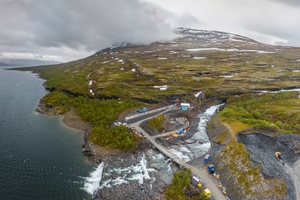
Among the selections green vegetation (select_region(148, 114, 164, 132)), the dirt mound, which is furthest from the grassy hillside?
green vegetation (select_region(148, 114, 164, 132))

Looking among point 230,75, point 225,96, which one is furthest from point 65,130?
point 230,75

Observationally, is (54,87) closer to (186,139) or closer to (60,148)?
(60,148)

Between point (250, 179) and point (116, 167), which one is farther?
point (116, 167)

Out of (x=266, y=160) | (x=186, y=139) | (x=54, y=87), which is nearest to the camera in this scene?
(x=266, y=160)

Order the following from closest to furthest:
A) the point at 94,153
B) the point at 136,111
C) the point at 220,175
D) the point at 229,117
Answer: the point at 220,175 → the point at 94,153 → the point at 229,117 → the point at 136,111

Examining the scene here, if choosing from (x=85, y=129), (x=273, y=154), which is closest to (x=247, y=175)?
(x=273, y=154)

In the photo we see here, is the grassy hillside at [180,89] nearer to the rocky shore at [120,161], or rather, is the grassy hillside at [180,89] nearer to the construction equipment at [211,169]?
the rocky shore at [120,161]

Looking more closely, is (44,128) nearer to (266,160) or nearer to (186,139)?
(186,139)

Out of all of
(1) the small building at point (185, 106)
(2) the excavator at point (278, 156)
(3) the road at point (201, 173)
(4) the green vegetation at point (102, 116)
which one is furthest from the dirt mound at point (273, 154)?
(1) the small building at point (185, 106)

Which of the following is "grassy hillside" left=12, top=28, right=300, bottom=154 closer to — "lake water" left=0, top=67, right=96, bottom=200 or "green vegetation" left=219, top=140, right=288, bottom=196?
"lake water" left=0, top=67, right=96, bottom=200
